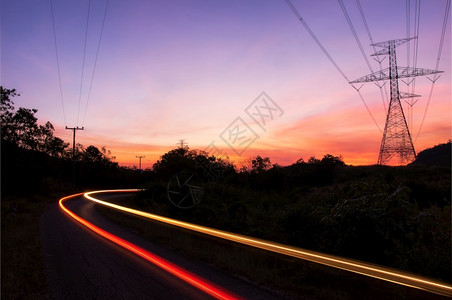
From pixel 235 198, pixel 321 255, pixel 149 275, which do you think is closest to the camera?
pixel 321 255

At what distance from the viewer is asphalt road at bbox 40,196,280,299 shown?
5.48 metres

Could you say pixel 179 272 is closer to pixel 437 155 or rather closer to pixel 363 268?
pixel 363 268

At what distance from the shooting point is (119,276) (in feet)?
21.3

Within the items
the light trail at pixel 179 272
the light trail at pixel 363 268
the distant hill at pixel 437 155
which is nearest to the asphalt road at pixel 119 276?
the light trail at pixel 179 272

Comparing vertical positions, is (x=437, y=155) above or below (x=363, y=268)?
above

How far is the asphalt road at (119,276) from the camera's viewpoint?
548cm

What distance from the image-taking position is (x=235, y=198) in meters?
33.8

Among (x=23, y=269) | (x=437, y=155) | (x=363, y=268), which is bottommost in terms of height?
(x=23, y=269)

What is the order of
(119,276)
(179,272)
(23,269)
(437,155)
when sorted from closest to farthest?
(119,276) < (179,272) < (23,269) < (437,155)

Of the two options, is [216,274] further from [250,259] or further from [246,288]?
[250,259]

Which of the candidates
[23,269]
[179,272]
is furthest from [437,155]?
[23,269]

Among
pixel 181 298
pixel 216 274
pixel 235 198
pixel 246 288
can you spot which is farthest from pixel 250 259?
pixel 235 198

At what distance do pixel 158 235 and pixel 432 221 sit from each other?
9088 millimetres

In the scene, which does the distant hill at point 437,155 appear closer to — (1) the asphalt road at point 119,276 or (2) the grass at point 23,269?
(1) the asphalt road at point 119,276
